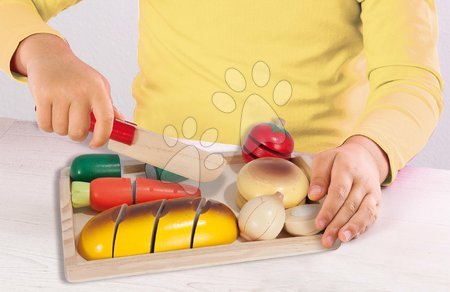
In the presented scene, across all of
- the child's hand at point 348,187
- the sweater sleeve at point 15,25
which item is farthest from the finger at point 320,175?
the sweater sleeve at point 15,25

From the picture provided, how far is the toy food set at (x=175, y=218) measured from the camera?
0.58 meters

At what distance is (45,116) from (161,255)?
0.67ft

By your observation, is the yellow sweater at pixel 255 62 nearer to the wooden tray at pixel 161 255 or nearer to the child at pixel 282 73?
the child at pixel 282 73

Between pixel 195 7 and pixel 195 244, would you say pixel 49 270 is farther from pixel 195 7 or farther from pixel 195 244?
pixel 195 7

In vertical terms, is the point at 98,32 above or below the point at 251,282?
below

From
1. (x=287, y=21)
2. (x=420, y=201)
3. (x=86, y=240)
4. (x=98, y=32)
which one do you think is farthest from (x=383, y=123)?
(x=98, y=32)

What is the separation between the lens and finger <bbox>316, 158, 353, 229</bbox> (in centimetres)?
63

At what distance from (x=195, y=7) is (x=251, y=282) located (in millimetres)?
481

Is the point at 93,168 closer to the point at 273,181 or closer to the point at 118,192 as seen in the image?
the point at 118,192

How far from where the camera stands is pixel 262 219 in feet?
2.00

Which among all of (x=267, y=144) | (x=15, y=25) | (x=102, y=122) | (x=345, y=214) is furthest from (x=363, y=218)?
(x=15, y=25)

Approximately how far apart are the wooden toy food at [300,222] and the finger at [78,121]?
0.69 feet

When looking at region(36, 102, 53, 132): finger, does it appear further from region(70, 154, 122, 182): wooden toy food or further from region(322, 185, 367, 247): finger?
region(322, 185, 367, 247): finger

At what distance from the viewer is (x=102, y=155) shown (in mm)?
725
